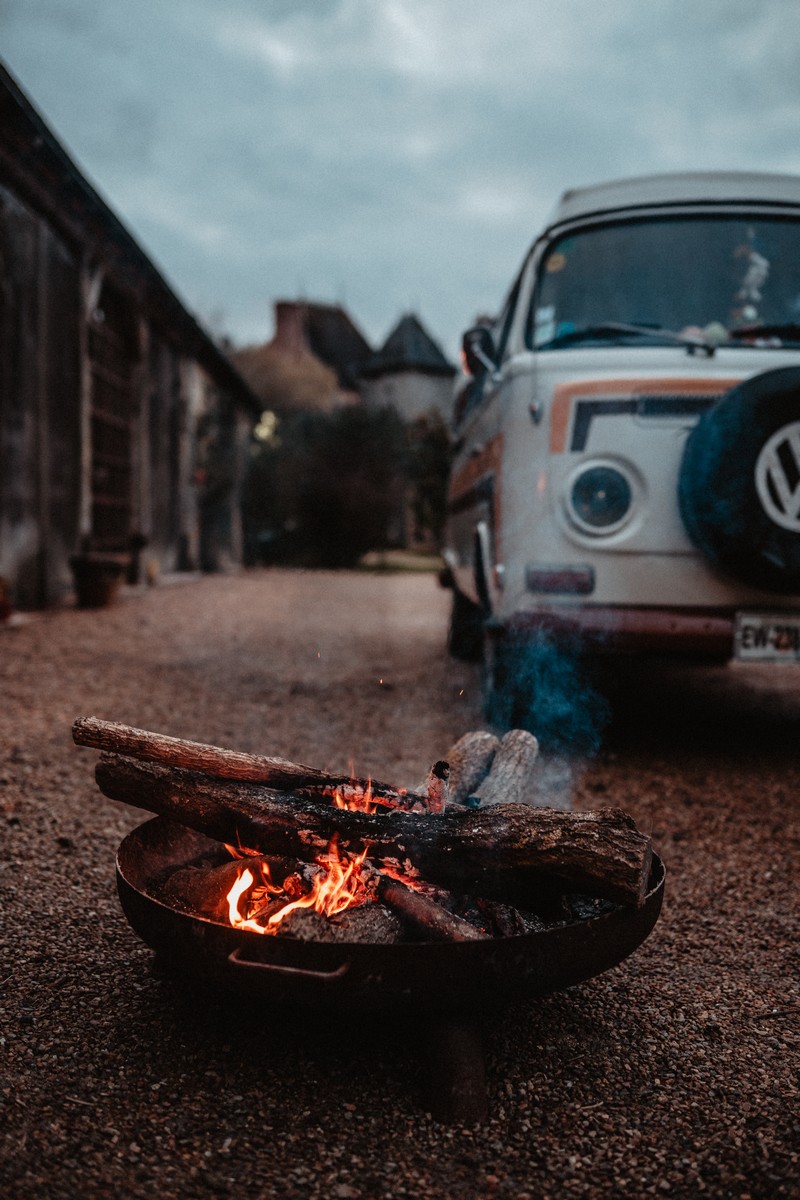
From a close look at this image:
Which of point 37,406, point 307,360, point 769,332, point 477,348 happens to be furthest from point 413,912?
point 307,360

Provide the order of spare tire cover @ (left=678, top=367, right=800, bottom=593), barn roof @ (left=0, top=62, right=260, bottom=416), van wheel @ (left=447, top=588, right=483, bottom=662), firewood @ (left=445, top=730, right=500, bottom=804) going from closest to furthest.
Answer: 1. firewood @ (left=445, top=730, right=500, bottom=804)
2. spare tire cover @ (left=678, top=367, right=800, bottom=593)
3. van wheel @ (left=447, top=588, right=483, bottom=662)
4. barn roof @ (left=0, top=62, right=260, bottom=416)

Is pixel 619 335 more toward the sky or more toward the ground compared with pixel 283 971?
more toward the sky

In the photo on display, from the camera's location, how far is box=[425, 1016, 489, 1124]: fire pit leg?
167 centimetres

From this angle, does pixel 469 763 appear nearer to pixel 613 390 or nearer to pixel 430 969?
pixel 430 969

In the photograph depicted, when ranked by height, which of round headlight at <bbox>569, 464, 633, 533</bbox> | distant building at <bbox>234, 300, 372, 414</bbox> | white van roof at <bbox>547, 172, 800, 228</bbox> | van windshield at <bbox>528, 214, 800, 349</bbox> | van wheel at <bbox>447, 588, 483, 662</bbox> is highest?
distant building at <bbox>234, 300, 372, 414</bbox>

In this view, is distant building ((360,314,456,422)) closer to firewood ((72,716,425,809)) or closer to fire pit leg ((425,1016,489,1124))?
firewood ((72,716,425,809))

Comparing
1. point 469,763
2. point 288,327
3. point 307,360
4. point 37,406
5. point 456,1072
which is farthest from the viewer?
point 288,327

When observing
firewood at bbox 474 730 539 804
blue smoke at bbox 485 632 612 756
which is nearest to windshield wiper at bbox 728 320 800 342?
blue smoke at bbox 485 632 612 756

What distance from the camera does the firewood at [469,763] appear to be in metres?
2.50

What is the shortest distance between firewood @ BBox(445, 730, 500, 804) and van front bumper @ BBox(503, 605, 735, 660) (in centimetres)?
114

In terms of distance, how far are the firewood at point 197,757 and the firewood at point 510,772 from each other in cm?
44

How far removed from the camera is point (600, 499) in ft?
12.1

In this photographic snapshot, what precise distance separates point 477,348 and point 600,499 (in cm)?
130

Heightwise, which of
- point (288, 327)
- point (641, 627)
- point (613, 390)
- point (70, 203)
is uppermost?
point (288, 327)
